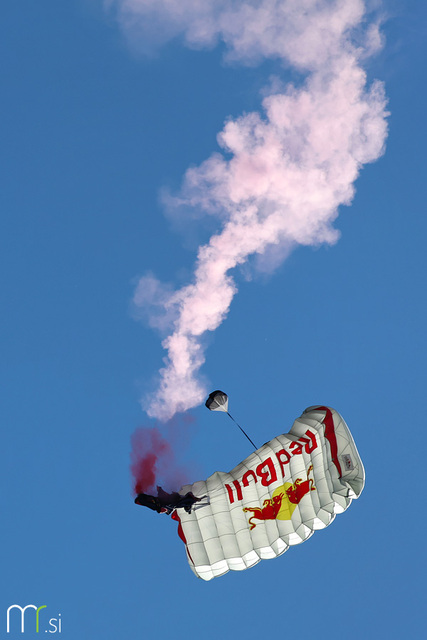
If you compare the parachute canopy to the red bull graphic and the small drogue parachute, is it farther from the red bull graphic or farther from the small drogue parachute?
the red bull graphic

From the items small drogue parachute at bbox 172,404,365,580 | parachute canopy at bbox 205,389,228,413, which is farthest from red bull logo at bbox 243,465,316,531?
parachute canopy at bbox 205,389,228,413

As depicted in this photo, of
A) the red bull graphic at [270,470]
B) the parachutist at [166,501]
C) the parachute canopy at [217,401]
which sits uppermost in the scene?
the parachute canopy at [217,401]

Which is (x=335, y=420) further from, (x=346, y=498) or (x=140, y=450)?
(x=140, y=450)

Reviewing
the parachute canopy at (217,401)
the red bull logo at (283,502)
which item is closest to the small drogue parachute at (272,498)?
the red bull logo at (283,502)

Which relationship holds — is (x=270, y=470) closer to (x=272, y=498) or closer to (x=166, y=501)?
(x=272, y=498)

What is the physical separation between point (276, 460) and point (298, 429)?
5.71 ft

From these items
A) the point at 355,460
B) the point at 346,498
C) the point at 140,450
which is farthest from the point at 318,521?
the point at 140,450

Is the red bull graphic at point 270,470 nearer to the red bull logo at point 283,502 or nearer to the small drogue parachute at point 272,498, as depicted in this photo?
the small drogue parachute at point 272,498

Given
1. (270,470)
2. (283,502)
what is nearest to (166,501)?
(270,470)

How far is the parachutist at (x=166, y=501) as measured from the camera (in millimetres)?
18828

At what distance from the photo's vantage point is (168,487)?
2017 centimetres

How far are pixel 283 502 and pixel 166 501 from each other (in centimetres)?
468

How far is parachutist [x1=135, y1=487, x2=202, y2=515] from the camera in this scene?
1883cm

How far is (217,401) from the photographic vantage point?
72.6 ft
